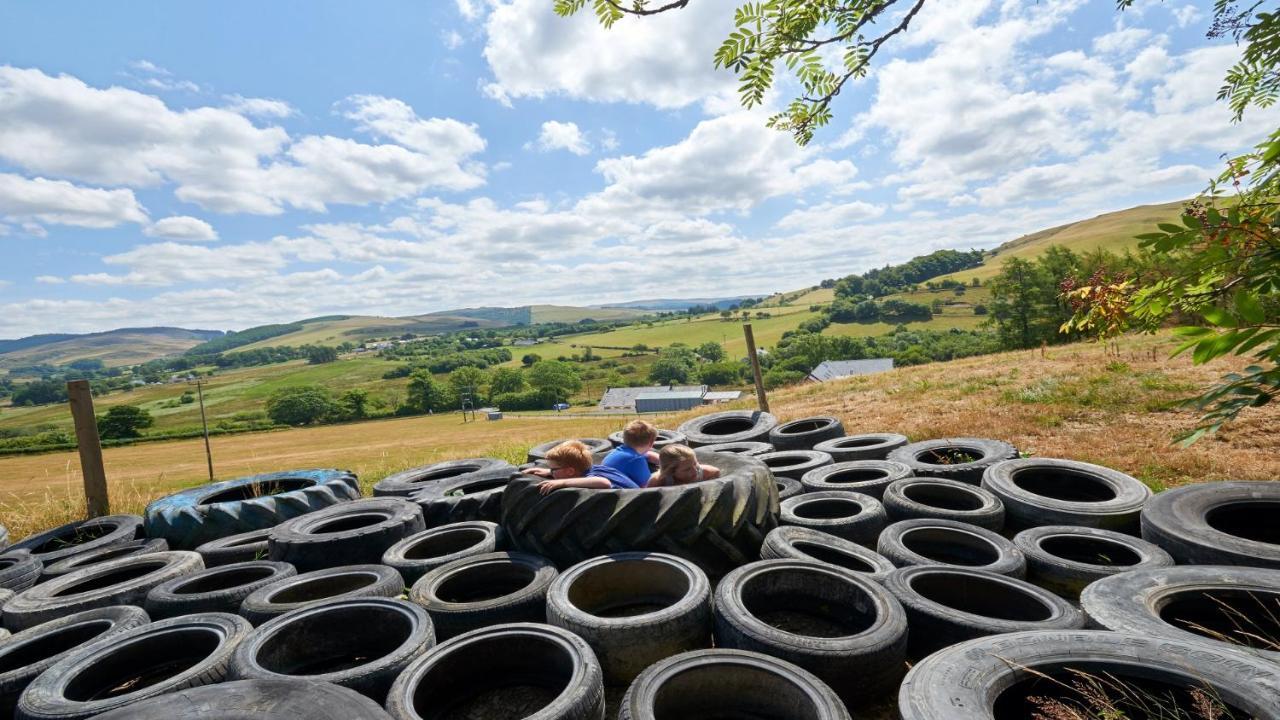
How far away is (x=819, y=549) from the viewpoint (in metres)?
4.67

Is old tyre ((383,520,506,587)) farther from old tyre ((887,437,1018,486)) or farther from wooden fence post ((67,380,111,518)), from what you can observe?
wooden fence post ((67,380,111,518))

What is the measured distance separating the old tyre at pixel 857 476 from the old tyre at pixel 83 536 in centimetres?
847

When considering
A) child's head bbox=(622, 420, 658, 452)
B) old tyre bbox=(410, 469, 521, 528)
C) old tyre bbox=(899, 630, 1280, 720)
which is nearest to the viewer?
old tyre bbox=(899, 630, 1280, 720)

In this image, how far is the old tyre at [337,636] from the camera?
11.5 feet

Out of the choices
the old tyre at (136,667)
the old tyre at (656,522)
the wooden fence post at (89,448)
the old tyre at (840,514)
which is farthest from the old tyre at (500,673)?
the wooden fence post at (89,448)

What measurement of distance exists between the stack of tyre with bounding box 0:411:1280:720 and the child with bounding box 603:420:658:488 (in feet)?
2.76

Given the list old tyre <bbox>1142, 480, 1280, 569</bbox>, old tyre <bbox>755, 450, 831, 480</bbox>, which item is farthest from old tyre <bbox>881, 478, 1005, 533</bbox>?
old tyre <bbox>755, 450, 831, 480</bbox>

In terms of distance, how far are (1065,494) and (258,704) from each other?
7756mm

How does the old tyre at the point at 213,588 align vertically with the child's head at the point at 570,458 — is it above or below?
below

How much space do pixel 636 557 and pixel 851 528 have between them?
2252 millimetres

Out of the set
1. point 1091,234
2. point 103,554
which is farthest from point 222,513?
point 1091,234

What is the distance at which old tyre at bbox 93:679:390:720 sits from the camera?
2.47 metres

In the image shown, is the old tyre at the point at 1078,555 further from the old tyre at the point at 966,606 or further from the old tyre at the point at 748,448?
the old tyre at the point at 748,448

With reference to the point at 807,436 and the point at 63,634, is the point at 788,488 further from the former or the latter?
the point at 63,634
